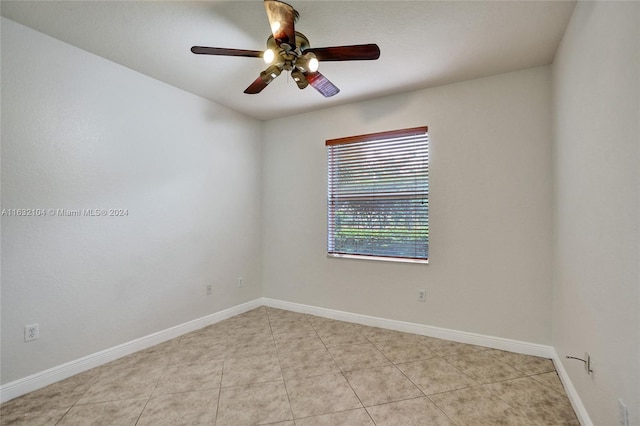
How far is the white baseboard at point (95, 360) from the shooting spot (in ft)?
6.37

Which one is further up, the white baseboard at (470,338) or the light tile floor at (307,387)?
the white baseboard at (470,338)

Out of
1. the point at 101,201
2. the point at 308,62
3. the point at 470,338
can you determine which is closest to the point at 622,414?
the point at 470,338

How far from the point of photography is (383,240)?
3.22 meters

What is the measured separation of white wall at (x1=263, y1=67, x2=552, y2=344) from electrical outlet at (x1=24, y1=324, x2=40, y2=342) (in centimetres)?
254

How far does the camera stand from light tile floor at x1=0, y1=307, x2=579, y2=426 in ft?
5.71

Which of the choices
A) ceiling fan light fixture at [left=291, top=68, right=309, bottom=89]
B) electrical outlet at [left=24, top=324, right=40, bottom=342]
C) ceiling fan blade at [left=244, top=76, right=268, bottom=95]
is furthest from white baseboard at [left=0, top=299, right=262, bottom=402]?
ceiling fan light fixture at [left=291, top=68, right=309, bottom=89]

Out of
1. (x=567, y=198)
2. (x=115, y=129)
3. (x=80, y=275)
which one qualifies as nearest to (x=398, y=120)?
(x=567, y=198)

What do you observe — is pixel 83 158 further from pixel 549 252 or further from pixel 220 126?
pixel 549 252

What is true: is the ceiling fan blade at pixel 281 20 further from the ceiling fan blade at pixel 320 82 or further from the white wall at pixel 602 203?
the white wall at pixel 602 203

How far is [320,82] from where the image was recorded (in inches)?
84.6

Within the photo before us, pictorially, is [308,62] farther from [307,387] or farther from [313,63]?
[307,387]

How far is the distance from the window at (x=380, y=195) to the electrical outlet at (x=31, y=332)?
2.68 meters

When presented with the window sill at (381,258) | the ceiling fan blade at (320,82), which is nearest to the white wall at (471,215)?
the window sill at (381,258)

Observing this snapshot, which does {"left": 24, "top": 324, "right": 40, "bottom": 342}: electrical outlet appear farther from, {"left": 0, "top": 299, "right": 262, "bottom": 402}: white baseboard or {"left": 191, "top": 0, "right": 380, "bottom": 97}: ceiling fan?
{"left": 191, "top": 0, "right": 380, "bottom": 97}: ceiling fan
